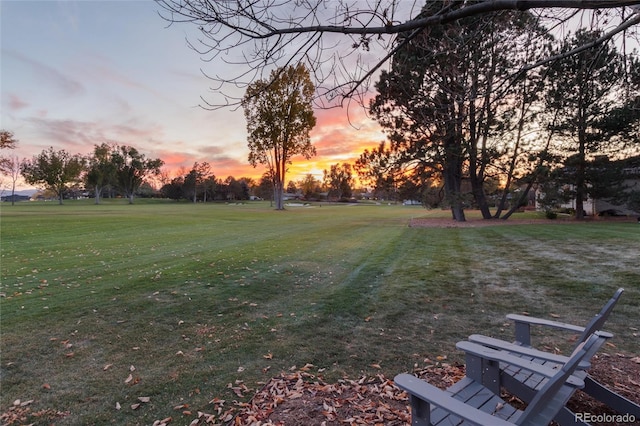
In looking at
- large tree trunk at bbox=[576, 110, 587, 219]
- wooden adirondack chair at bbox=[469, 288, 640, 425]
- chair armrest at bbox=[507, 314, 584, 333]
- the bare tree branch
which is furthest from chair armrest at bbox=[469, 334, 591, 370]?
large tree trunk at bbox=[576, 110, 587, 219]

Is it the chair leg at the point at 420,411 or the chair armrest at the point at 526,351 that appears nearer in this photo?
the chair leg at the point at 420,411

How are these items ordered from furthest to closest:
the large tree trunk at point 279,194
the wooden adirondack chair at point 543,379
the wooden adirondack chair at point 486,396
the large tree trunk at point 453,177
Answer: the large tree trunk at point 279,194 → the large tree trunk at point 453,177 → the wooden adirondack chair at point 543,379 → the wooden adirondack chair at point 486,396

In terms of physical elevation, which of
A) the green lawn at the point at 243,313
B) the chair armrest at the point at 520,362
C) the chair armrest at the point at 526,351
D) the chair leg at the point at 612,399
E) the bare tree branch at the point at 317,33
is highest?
the bare tree branch at the point at 317,33

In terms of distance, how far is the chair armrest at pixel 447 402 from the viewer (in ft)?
5.10

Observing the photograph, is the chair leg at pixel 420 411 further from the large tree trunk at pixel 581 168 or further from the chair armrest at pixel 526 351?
the large tree trunk at pixel 581 168

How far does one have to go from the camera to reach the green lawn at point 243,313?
3.24m

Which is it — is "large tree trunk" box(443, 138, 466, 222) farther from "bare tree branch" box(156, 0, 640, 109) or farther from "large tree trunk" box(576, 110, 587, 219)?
"bare tree branch" box(156, 0, 640, 109)

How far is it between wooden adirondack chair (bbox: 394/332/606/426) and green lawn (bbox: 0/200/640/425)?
1.09 metres

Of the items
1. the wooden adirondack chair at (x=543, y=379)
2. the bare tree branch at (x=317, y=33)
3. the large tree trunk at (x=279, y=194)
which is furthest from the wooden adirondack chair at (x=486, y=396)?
the large tree trunk at (x=279, y=194)

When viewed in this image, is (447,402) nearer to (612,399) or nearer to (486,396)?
(486,396)

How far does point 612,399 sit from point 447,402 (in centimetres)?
185

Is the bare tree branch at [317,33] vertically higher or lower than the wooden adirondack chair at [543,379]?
higher

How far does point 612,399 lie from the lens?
8.35ft

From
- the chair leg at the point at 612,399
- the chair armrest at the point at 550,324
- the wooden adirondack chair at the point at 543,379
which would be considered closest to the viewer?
the wooden adirondack chair at the point at 543,379
